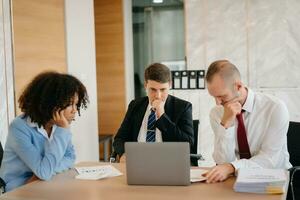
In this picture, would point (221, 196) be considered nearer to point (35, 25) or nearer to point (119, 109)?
point (35, 25)

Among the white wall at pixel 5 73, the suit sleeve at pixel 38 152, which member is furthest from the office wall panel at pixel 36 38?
the suit sleeve at pixel 38 152

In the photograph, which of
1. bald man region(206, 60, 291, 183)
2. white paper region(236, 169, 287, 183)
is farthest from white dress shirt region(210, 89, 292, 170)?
white paper region(236, 169, 287, 183)

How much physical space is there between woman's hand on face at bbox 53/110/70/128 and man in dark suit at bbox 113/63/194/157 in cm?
85

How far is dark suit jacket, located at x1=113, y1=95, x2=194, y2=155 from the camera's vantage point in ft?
9.47

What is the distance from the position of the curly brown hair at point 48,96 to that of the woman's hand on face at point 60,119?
0.06 ft

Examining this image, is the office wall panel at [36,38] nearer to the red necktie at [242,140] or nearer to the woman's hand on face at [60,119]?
the woman's hand on face at [60,119]

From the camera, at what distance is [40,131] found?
219 cm

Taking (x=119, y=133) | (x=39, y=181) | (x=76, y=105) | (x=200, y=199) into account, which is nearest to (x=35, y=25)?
(x=119, y=133)

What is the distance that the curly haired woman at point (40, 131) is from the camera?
2094 mm

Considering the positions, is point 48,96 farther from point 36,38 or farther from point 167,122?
point 36,38

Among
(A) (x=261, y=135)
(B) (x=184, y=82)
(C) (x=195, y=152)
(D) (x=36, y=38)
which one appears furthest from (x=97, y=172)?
(B) (x=184, y=82)

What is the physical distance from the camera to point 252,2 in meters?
5.25

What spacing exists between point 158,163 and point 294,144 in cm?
116

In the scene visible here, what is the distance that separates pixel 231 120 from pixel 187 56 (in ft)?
10.8
